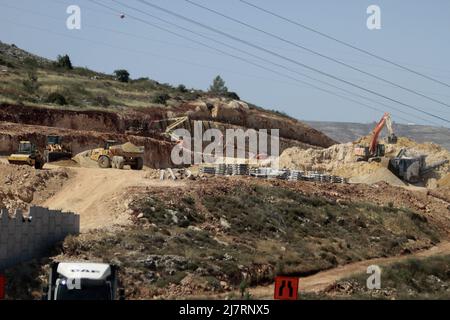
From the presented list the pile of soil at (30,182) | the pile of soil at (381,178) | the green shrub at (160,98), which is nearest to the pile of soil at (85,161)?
the pile of soil at (30,182)

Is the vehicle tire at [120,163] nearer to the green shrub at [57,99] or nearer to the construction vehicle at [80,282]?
the green shrub at [57,99]

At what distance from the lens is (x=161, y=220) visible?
39.7 m

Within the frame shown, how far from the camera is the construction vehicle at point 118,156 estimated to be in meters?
54.6

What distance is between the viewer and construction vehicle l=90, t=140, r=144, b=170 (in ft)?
179

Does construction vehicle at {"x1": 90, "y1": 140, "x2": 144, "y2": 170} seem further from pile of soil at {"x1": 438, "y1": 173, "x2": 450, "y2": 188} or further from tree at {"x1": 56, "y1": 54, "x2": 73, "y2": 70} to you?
tree at {"x1": 56, "y1": 54, "x2": 73, "y2": 70}

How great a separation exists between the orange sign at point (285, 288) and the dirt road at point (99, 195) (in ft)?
45.3

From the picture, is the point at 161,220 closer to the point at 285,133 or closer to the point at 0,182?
the point at 0,182

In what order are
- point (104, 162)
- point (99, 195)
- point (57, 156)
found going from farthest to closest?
point (57, 156), point (104, 162), point (99, 195)

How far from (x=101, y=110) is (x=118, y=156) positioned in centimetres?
2733

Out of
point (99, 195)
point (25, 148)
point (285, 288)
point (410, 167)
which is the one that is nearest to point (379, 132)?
point (410, 167)

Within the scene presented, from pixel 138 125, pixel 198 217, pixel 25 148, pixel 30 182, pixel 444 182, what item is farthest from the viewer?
pixel 138 125

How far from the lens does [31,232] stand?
32.2 m

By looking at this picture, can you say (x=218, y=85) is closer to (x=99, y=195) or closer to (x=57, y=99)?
(x=57, y=99)

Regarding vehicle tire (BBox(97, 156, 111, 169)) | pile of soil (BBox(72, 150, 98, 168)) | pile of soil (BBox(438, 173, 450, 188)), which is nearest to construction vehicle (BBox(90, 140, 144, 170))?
vehicle tire (BBox(97, 156, 111, 169))
